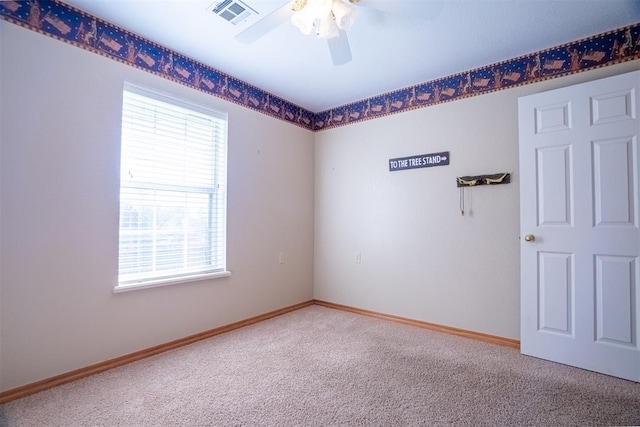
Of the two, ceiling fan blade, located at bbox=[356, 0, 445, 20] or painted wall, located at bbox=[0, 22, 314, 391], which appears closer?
ceiling fan blade, located at bbox=[356, 0, 445, 20]

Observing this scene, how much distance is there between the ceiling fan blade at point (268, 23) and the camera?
5.42ft

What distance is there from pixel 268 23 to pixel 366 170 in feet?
6.76

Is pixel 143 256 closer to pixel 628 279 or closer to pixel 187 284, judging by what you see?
pixel 187 284

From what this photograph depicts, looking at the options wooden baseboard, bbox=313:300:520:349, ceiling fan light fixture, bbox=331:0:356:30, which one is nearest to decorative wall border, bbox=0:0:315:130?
ceiling fan light fixture, bbox=331:0:356:30

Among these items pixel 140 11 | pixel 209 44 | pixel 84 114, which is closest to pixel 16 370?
pixel 84 114

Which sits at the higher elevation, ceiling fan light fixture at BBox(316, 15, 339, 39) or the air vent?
the air vent

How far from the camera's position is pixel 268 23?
176 centimetres

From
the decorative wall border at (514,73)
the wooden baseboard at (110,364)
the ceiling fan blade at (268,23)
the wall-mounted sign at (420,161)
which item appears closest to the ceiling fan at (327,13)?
the ceiling fan blade at (268,23)

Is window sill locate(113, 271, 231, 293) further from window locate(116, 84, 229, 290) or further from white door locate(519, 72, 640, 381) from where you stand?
white door locate(519, 72, 640, 381)

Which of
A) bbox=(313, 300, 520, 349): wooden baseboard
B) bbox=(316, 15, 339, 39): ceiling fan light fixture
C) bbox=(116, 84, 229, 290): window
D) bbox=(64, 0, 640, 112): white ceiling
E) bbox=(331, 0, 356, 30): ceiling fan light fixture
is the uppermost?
bbox=(64, 0, 640, 112): white ceiling

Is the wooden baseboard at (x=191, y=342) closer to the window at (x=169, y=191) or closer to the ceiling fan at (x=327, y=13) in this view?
the window at (x=169, y=191)

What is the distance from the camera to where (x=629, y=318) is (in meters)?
2.07

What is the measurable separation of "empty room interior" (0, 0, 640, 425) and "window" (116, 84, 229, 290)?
1.8 inches

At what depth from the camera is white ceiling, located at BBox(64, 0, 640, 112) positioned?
1.98 metres
